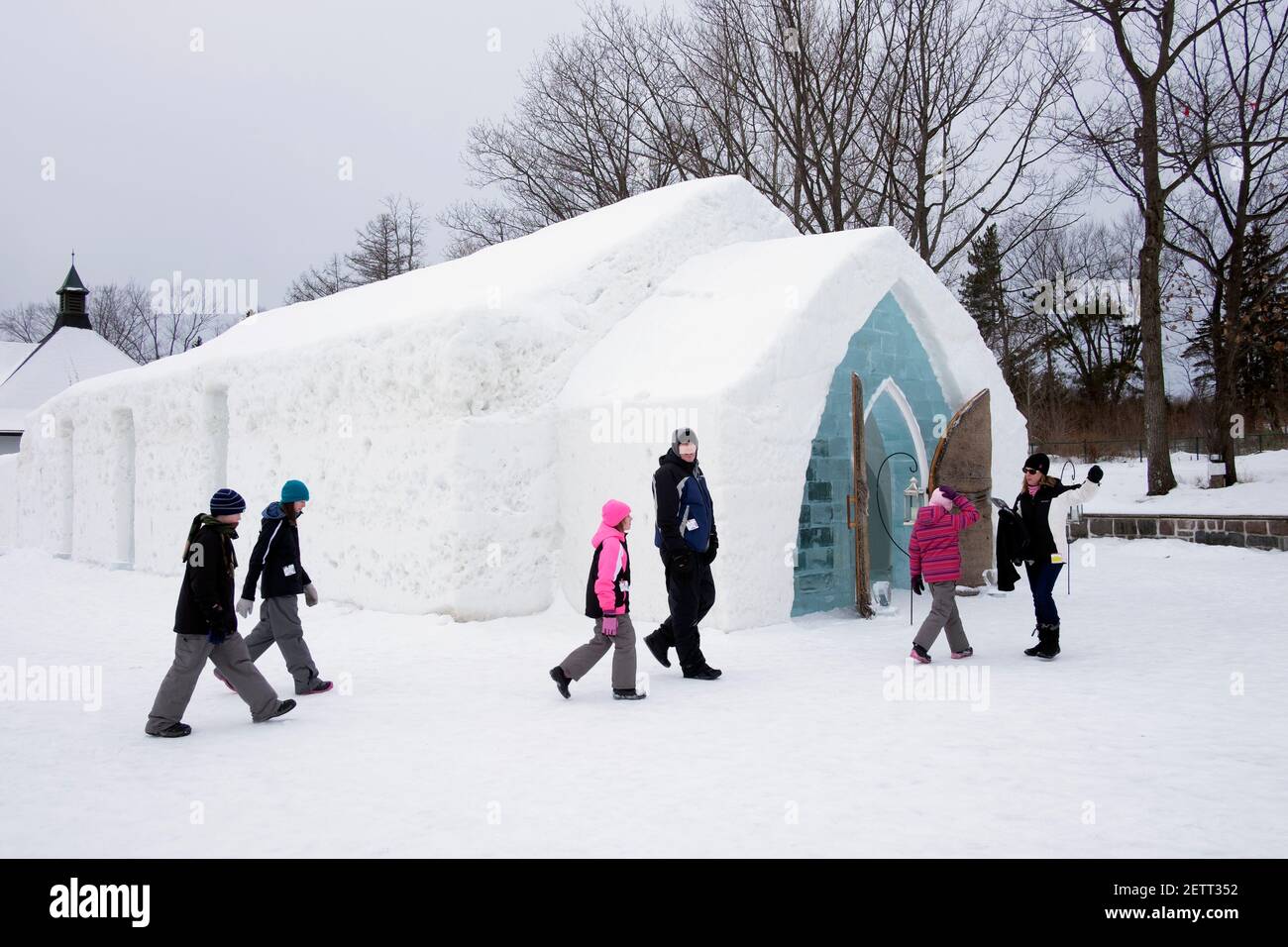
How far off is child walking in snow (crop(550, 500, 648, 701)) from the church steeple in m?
45.8

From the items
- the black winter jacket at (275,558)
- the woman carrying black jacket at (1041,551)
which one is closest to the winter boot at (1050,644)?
the woman carrying black jacket at (1041,551)

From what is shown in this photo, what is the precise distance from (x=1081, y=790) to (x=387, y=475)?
781cm

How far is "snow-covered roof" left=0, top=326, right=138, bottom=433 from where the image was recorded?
127ft

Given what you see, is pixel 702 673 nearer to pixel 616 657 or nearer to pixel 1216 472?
pixel 616 657

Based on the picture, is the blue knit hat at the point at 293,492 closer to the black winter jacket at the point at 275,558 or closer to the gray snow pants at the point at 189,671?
the black winter jacket at the point at 275,558

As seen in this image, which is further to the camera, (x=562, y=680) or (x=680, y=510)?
(x=680, y=510)

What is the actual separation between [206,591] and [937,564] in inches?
208

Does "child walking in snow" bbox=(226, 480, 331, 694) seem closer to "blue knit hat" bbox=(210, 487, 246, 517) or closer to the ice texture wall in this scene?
"blue knit hat" bbox=(210, 487, 246, 517)

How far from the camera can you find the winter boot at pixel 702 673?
7.38 m

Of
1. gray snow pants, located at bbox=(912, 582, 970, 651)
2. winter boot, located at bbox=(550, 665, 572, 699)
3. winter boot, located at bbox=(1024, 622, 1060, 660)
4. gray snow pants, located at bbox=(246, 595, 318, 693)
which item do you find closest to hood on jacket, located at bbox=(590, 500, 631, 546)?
winter boot, located at bbox=(550, 665, 572, 699)

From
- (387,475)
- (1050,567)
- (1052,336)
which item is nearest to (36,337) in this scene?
(1052,336)

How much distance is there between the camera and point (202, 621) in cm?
593

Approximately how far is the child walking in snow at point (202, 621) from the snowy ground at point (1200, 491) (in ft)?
32.5

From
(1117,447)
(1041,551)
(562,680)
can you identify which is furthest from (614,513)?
(1117,447)
